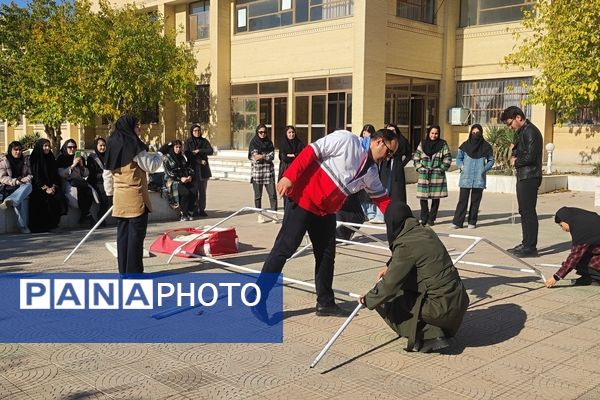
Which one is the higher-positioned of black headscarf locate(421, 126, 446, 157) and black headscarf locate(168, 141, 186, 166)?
black headscarf locate(421, 126, 446, 157)

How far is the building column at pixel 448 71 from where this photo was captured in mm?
23750

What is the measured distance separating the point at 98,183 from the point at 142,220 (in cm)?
481

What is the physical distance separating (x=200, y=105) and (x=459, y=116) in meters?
11.6

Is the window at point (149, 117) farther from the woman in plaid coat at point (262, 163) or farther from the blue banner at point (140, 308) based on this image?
the blue banner at point (140, 308)

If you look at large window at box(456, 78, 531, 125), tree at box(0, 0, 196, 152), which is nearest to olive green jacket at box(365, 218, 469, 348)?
large window at box(456, 78, 531, 125)

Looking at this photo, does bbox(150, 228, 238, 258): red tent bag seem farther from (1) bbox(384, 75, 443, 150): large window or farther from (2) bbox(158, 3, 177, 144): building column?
(2) bbox(158, 3, 177, 144): building column

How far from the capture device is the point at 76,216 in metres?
10.6

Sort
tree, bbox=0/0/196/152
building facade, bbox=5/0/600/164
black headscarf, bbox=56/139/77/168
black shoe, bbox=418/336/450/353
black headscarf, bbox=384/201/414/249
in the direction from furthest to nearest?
tree, bbox=0/0/196/152, building facade, bbox=5/0/600/164, black headscarf, bbox=56/139/77/168, black shoe, bbox=418/336/450/353, black headscarf, bbox=384/201/414/249

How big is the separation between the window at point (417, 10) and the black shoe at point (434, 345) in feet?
62.9

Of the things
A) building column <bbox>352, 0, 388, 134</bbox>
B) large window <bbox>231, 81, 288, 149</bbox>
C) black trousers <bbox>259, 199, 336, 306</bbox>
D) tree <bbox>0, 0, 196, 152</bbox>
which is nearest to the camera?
black trousers <bbox>259, 199, 336, 306</bbox>

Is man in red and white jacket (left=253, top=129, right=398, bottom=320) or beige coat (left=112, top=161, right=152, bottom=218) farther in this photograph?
beige coat (left=112, top=161, right=152, bottom=218)

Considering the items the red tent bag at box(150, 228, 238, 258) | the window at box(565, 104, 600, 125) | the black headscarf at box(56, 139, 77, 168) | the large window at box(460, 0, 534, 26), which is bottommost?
the red tent bag at box(150, 228, 238, 258)

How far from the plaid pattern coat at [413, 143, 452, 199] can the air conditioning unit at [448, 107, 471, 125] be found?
12919 mm

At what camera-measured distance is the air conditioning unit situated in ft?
76.0
